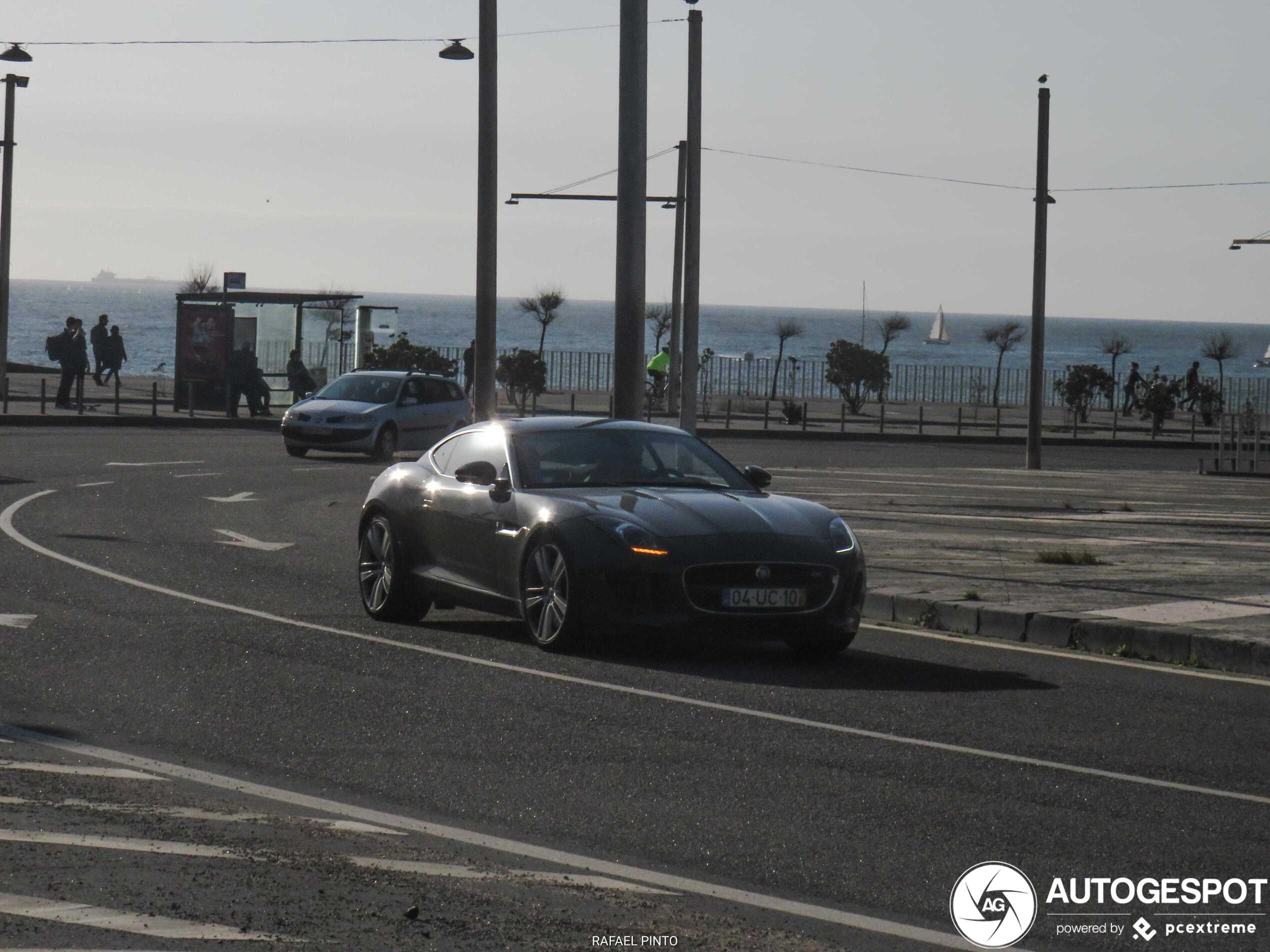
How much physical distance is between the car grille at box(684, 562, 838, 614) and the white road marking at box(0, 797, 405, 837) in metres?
4.02

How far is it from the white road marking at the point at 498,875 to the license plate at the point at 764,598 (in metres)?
4.55

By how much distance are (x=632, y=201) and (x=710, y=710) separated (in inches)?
419

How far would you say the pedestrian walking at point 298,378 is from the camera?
142 feet

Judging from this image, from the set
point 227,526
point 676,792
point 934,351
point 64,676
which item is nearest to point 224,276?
point 227,526

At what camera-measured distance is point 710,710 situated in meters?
9.05

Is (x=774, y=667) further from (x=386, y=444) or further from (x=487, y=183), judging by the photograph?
(x=386, y=444)

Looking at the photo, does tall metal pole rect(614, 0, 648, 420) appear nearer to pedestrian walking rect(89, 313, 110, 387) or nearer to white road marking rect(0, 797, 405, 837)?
white road marking rect(0, 797, 405, 837)

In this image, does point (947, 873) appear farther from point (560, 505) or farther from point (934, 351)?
point (934, 351)

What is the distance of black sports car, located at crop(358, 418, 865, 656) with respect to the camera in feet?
34.3

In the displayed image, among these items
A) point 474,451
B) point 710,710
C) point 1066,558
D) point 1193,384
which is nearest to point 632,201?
point 1066,558

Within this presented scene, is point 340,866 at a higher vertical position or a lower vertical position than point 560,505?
lower

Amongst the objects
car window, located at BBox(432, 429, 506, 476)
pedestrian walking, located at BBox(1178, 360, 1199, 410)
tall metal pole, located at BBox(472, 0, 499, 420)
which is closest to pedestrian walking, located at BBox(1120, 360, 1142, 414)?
pedestrian walking, located at BBox(1178, 360, 1199, 410)

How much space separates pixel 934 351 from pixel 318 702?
181 m

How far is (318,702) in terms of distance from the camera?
9.11 m
